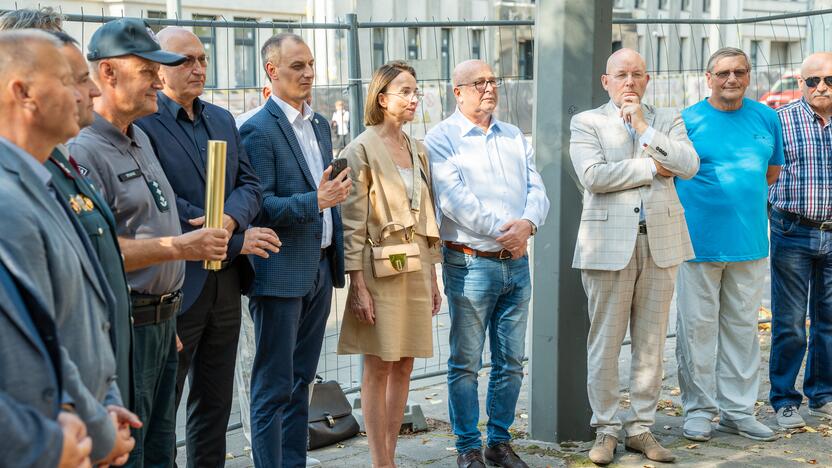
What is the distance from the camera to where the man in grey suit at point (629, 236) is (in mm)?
5344

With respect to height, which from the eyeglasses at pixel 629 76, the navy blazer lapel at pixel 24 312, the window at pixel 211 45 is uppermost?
the window at pixel 211 45

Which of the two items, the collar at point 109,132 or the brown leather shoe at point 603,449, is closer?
the collar at point 109,132

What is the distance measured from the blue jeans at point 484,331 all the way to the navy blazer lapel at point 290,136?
3.21 feet

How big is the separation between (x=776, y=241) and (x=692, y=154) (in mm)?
1359

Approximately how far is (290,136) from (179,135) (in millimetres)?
645

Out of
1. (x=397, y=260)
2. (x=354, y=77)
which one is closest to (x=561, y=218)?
(x=397, y=260)

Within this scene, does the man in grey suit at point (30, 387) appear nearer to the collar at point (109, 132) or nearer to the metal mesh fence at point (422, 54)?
the collar at point (109, 132)

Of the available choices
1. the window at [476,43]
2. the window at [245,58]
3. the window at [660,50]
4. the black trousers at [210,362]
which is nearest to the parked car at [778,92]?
the window at [660,50]

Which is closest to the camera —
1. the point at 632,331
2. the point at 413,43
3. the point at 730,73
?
the point at 632,331

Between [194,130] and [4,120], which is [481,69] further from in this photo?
[4,120]

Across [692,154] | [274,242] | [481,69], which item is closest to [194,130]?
[274,242]

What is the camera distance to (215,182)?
3.51 m

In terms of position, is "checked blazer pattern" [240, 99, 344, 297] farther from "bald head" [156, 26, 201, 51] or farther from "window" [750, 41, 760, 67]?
"window" [750, 41, 760, 67]

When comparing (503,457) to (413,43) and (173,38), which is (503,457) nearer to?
(173,38)
